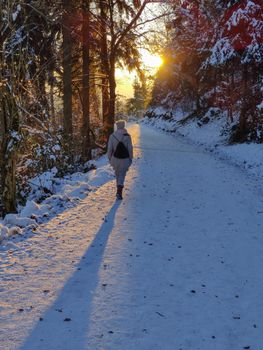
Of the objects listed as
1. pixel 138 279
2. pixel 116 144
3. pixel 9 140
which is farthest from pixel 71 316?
pixel 116 144

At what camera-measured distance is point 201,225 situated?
25.2 feet

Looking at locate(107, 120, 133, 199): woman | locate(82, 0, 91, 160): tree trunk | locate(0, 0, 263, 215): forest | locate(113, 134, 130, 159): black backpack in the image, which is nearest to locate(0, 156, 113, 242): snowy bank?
locate(0, 0, 263, 215): forest

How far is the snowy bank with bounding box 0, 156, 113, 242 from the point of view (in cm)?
720

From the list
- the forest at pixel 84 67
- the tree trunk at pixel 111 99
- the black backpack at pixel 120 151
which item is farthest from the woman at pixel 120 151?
the tree trunk at pixel 111 99

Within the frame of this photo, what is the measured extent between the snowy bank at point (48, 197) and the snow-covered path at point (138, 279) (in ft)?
1.01

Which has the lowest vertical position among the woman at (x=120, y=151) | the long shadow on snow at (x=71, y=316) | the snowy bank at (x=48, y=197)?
the long shadow on snow at (x=71, y=316)

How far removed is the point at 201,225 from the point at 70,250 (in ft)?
9.22

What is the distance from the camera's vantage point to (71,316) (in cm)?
437

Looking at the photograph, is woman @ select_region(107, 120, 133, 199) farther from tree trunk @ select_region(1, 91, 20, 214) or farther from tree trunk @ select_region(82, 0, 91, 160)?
→ tree trunk @ select_region(82, 0, 91, 160)

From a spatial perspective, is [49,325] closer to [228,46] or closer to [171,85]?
[228,46]

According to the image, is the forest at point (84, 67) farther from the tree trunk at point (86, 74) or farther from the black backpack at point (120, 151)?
the black backpack at point (120, 151)

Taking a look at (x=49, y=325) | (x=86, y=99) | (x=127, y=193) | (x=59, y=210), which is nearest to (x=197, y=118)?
(x=86, y=99)

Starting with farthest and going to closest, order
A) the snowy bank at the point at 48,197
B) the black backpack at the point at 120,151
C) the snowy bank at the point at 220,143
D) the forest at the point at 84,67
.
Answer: the snowy bank at the point at 220,143 → the black backpack at the point at 120,151 → the forest at the point at 84,67 → the snowy bank at the point at 48,197

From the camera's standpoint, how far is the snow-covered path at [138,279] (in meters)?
4.04
